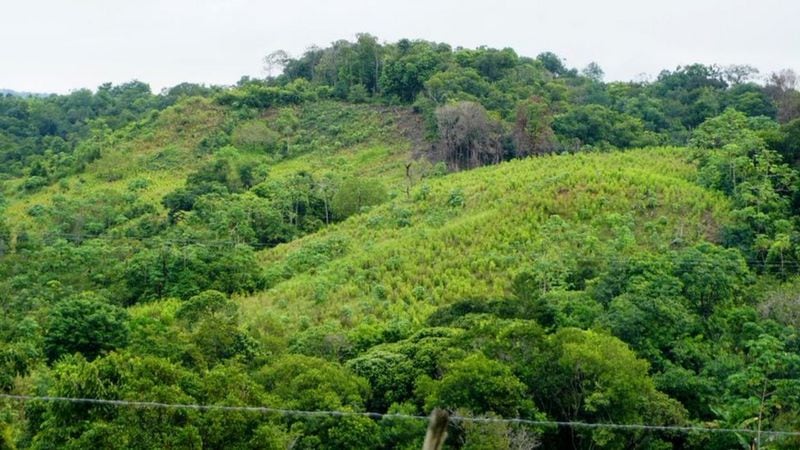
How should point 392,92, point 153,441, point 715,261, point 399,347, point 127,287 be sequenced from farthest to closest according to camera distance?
point 392,92
point 127,287
point 715,261
point 399,347
point 153,441

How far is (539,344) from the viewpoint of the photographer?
916 inches

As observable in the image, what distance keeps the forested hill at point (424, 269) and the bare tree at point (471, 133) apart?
0.45 ft

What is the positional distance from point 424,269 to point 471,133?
636 inches

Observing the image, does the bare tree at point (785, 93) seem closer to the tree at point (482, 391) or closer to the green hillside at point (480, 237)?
the green hillside at point (480, 237)

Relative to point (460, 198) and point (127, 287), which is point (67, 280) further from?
point (460, 198)

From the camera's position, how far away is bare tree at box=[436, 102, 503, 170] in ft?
155

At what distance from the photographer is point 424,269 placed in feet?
107

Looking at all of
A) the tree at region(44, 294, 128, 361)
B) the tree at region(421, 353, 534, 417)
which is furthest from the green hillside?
the tree at region(421, 353, 534, 417)

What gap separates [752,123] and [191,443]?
32.5m

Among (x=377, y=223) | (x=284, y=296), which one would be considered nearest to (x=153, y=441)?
(x=284, y=296)

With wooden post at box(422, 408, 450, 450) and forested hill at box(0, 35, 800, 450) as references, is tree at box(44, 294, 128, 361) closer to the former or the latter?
forested hill at box(0, 35, 800, 450)

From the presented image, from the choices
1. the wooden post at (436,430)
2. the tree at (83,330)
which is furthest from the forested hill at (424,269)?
the wooden post at (436,430)

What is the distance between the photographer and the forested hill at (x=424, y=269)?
21656 millimetres

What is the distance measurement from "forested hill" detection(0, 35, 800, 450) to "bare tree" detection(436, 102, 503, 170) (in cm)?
14
